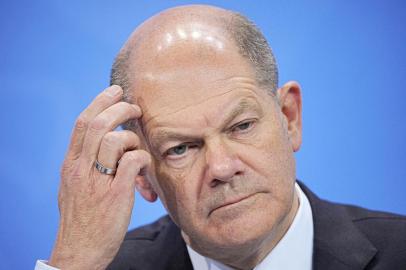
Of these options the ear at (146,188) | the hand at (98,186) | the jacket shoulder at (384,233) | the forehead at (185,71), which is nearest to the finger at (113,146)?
the hand at (98,186)

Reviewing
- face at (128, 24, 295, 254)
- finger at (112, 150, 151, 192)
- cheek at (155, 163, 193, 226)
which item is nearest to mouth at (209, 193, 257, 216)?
face at (128, 24, 295, 254)

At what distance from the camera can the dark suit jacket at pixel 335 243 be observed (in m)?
2.38

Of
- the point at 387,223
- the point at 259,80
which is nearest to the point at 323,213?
the point at 387,223

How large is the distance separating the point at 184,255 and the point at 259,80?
0.96m

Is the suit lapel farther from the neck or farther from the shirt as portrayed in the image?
the neck

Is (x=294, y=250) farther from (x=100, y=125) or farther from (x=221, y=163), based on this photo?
(x=100, y=125)

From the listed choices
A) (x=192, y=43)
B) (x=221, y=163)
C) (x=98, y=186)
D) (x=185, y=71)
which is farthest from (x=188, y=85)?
(x=98, y=186)

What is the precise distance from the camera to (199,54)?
2.14 metres

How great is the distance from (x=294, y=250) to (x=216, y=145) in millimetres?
670

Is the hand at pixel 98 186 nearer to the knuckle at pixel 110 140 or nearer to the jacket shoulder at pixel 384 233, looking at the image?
the knuckle at pixel 110 140

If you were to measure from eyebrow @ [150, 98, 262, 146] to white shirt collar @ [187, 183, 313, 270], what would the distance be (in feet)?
1.91

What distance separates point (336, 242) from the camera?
8.01 ft

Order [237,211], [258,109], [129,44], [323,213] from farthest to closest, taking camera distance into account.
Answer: [323,213] < [129,44] < [258,109] < [237,211]

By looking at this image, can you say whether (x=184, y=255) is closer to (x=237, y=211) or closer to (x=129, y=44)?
(x=237, y=211)
